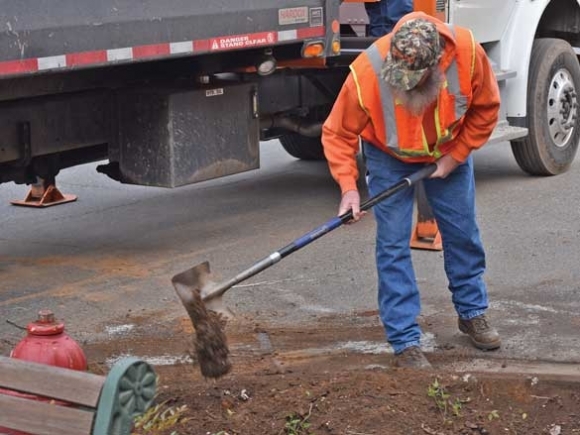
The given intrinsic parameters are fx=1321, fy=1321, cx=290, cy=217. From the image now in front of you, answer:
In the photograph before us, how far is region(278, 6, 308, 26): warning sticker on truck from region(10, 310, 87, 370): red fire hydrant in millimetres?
3221

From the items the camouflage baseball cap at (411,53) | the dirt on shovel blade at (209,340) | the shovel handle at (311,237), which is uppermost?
the camouflage baseball cap at (411,53)

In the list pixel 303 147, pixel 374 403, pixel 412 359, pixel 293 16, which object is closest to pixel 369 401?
pixel 374 403

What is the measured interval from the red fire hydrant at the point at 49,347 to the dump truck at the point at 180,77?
171 centimetres

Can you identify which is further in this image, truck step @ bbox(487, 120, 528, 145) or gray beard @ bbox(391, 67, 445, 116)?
truck step @ bbox(487, 120, 528, 145)

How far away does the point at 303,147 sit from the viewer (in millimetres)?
11078

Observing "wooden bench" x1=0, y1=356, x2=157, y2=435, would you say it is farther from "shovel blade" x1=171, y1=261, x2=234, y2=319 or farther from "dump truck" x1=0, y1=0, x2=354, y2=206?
"dump truck" x1=0, y1=0, x2=354, y2=206

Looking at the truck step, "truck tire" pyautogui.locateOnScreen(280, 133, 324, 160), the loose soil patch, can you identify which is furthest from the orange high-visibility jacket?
"truck tire" pyautogui.locateOnScreen(280, 133, 324, 160)

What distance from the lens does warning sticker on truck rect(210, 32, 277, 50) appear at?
7293 millimetres

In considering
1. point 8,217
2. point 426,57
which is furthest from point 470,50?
point 8,217

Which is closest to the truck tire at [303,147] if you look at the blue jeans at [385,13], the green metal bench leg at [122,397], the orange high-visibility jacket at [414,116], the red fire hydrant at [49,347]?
the blue jeans at [385,13]

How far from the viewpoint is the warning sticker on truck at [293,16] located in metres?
7.68

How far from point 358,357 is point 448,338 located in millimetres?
513

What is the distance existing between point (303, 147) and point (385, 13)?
7.67ft

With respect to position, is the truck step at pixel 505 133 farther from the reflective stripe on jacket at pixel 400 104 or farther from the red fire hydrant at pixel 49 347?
the red fire hydrant at pixel 49 347
